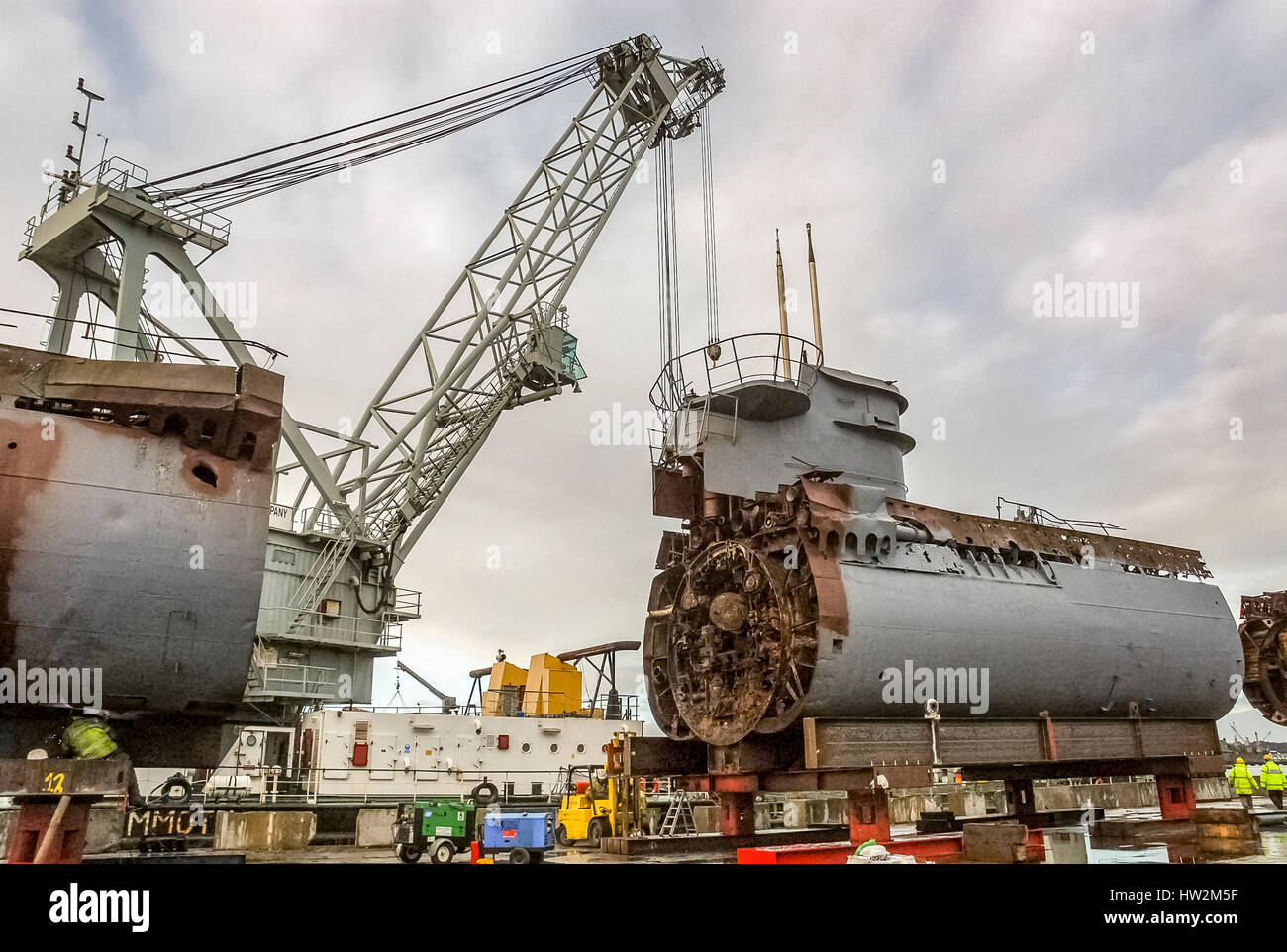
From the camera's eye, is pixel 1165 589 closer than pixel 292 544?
Yes

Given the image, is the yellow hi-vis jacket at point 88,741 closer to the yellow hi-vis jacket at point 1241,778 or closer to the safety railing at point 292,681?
the safety railing at point 292,681

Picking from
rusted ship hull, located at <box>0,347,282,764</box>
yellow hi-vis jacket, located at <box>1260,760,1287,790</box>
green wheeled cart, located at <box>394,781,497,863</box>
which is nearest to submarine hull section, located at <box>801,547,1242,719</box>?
yellow hi-vis jacket, located at <box>1260,760,1287,790</box>

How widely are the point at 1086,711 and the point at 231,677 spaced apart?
17.0m

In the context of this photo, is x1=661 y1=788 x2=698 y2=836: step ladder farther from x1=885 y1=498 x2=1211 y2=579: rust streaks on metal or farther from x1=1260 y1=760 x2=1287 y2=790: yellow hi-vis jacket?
x1=1260 y1=760 x2=1287 y2=790: yellow hi-vis jacket

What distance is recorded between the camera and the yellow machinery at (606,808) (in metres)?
19.0

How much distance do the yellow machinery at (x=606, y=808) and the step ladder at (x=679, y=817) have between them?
1943 mm

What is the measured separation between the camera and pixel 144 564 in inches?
384

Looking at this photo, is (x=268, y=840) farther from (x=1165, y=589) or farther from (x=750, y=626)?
(x=1165, y=589)

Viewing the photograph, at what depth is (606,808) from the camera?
784 inches

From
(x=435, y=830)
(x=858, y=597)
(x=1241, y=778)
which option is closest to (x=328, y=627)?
(x=435, y=830)

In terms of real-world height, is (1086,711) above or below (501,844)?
above

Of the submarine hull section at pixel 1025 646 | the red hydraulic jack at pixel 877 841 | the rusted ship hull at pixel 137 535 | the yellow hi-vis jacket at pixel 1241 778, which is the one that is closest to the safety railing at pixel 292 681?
the rusted ship hull at pixel 137 535

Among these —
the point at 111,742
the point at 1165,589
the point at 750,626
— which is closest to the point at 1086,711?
the point at 1165,589

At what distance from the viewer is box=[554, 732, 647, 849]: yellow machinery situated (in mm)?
18984
